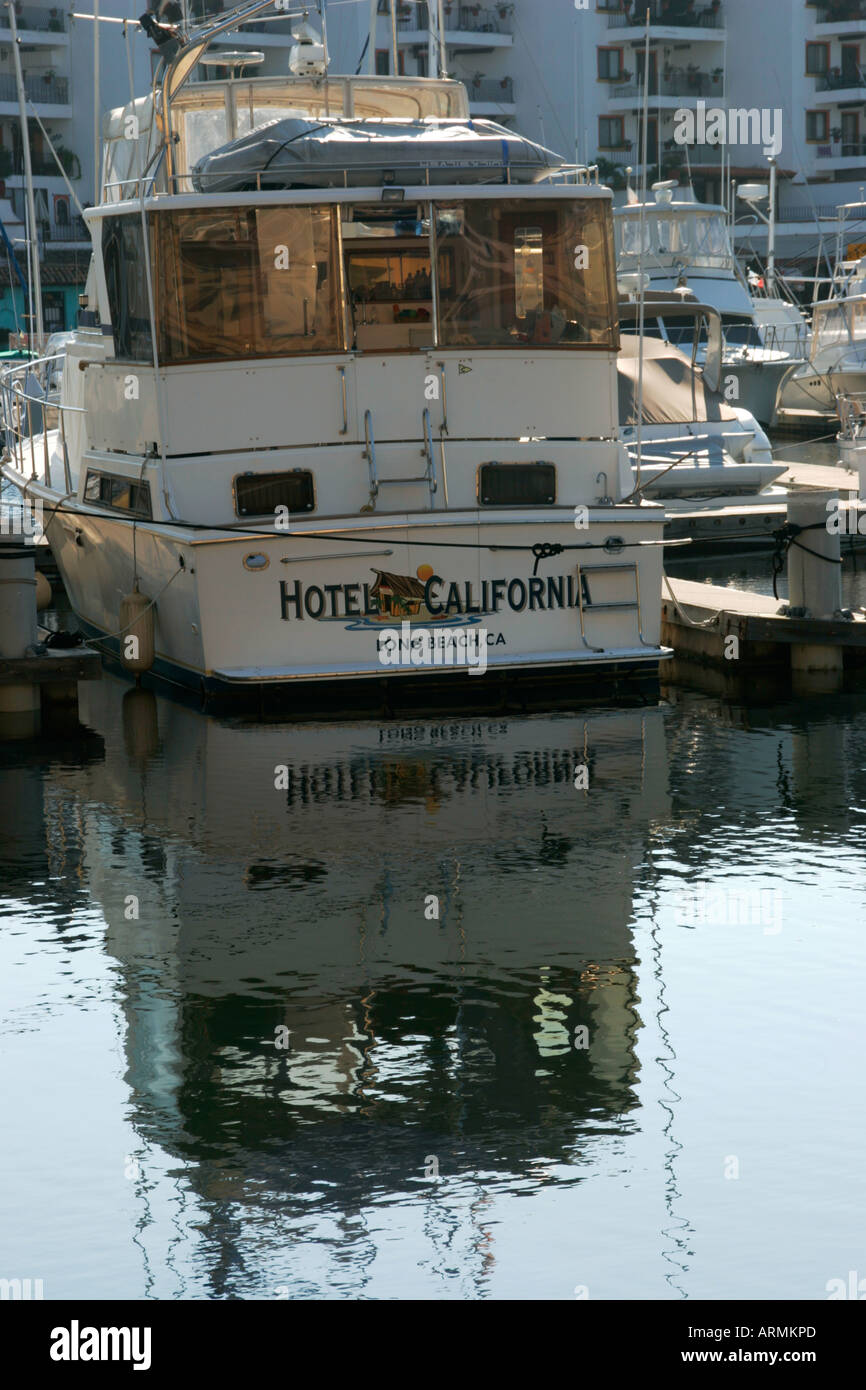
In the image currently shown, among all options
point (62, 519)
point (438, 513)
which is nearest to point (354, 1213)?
point (438, 513)

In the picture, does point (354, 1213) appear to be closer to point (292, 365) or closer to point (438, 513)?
point (438, 513)

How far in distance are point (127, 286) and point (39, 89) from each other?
4618cm

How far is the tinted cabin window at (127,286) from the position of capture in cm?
1309

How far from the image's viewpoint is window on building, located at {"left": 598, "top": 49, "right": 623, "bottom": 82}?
63344 mm

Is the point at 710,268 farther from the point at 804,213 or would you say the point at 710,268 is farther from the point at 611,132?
the point at 804,213

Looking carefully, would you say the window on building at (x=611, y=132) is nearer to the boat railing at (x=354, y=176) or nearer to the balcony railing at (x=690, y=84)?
the balcony railing at (x=690, y=84)

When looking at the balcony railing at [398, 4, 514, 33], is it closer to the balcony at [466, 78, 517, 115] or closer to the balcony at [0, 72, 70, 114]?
the balcony at [466, 78, 517, 115]

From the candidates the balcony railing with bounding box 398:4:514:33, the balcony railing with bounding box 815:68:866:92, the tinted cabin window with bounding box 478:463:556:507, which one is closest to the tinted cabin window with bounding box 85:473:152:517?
the tinted cabin window with bounding box 478:463:556:507

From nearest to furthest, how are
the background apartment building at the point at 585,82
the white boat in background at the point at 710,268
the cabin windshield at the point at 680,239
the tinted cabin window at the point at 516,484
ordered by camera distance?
1. the tinted cabin window at the point at 516,484
2. the white boat in background at the point at 710,268
3. the cabin windshield at the point at 680,239
4. the background apartment building at the point at 585,82

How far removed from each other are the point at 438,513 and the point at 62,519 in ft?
15.2

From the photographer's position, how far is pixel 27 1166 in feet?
20.6

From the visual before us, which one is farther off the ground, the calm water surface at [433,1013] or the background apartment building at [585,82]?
the background apartment building at [585,82]

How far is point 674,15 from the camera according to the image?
212 ft

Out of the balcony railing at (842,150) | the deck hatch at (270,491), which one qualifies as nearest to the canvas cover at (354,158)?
the deck hatch at (270,491)
